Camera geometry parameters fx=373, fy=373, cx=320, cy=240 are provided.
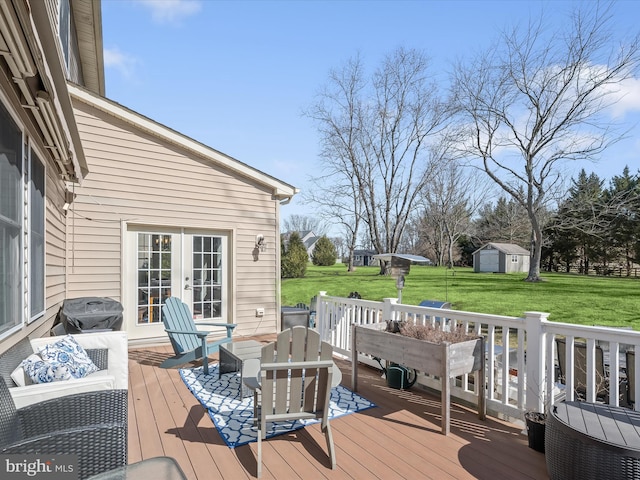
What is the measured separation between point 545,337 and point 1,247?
393 cm

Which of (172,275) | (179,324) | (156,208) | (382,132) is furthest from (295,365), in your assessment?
(382,132)

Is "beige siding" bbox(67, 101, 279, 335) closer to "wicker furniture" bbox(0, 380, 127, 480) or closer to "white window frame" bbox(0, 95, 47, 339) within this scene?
"white window frame" bbox(0, 95, 47, 339)

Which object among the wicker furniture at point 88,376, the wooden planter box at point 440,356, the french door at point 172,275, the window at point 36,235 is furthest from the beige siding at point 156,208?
the wooden planter box at point 440,356

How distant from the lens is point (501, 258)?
26250 millimetres

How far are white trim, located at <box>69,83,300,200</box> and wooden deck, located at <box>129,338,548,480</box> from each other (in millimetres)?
4071

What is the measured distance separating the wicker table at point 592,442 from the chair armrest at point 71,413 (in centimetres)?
247

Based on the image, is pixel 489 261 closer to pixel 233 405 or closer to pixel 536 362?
pixel 536 362

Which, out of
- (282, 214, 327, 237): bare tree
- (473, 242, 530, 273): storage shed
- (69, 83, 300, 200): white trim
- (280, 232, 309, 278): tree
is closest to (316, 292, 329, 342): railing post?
(69, 83, 300, 200): white trim

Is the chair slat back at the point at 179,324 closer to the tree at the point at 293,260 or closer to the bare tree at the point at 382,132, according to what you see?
the tree at the point at 293,260

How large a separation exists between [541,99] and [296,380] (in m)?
16.6

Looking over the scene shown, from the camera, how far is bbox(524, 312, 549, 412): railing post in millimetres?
2992

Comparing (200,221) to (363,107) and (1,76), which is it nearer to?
(1,76)

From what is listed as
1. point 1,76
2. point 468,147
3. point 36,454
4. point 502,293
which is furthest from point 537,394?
point 468,147

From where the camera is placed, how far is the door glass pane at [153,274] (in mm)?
5969
